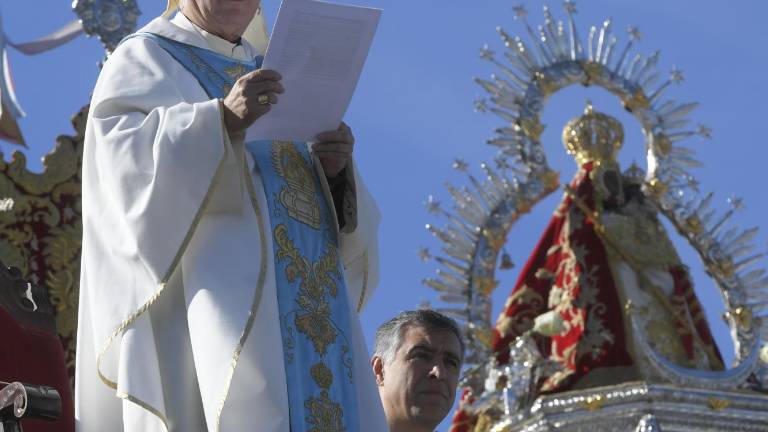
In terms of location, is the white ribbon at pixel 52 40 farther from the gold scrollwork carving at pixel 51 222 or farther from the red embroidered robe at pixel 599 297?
the red embroidered robe at pixel 599 297

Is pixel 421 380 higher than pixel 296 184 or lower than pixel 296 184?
lower

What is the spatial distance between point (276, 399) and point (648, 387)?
620 centimetres

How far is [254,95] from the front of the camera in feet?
11.1

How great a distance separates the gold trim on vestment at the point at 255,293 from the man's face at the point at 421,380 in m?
0.63

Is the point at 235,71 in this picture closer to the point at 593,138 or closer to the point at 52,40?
the point at 52,40

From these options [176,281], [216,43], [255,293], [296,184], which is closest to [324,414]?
[255,293]

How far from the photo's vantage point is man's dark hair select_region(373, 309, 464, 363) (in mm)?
4094

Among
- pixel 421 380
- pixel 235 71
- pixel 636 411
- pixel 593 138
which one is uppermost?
pixel 593 138

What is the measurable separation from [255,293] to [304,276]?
15cm

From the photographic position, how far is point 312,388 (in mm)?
3434

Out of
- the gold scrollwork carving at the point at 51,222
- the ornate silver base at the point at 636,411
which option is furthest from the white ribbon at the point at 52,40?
the ornate silver base at the point at 636,411

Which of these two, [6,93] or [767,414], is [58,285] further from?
[767,414]

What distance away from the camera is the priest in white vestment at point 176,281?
334cm

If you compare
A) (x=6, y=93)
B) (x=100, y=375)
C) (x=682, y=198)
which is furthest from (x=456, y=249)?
(x=100, y=375)
